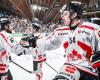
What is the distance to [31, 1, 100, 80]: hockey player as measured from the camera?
3.91 meters

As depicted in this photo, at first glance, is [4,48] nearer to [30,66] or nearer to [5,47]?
[5,47]

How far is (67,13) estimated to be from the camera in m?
4.27

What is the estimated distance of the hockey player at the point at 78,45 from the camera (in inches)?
154

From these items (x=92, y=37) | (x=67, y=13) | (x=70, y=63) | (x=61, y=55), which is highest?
(x=67, y=13)

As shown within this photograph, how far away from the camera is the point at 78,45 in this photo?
4.04m

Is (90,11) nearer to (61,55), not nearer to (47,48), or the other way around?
(61,55)

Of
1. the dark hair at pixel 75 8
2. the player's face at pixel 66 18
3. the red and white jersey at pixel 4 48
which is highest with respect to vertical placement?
the dark hair at pixel 75 8

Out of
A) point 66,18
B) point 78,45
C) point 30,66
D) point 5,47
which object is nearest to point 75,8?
point 66,18

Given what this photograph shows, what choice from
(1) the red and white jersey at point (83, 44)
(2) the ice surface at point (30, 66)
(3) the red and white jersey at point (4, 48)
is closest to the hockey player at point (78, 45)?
(1) the red and white jersey at point (83, 44)

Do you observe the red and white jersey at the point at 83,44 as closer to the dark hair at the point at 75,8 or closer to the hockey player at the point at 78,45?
the hockey player at the point at 78,45

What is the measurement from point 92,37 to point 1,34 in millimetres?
2266

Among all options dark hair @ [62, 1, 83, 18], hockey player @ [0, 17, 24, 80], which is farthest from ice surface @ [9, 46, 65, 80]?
dark hair @ [62, 1, 83, 18]

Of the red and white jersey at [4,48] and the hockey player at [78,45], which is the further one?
the red and white jersey at [4,48]

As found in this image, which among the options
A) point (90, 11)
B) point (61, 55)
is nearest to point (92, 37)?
point (61, 55)
